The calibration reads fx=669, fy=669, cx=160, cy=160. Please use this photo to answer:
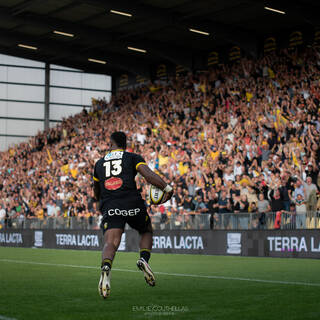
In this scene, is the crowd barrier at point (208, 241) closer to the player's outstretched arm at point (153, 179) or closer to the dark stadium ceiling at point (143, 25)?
the player's outstretched arm at point (153, 179)

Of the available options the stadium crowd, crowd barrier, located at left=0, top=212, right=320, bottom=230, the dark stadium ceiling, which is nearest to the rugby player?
crowd barrier, located at left=0, top=212, right=320, bottom=230

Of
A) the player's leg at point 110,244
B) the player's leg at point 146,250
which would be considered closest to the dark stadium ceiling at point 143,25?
the player's leg at point 146,250

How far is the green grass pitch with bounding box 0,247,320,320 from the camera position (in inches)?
268

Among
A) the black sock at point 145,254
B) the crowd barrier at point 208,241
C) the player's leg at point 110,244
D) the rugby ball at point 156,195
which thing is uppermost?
the rugby ball at point 156,195

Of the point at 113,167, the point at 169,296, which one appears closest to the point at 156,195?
the point at 113,167

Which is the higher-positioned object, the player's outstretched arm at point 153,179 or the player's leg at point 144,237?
the player's outstretched arm at point 153,179

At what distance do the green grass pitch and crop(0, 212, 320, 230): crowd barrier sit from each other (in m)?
5.57

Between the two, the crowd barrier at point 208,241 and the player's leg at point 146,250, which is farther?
the crowd barrier at point 208,241

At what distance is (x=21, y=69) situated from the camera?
46156mm

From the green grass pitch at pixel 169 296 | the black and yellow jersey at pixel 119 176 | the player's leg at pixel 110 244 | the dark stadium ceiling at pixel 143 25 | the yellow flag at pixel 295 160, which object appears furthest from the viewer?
the dark stadium ceiling at pixel 143 25

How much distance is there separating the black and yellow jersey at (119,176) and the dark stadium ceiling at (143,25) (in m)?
21.1

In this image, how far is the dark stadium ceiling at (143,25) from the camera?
30.6 m

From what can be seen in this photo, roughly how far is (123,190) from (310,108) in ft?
51.7

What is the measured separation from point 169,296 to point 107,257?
922mm
